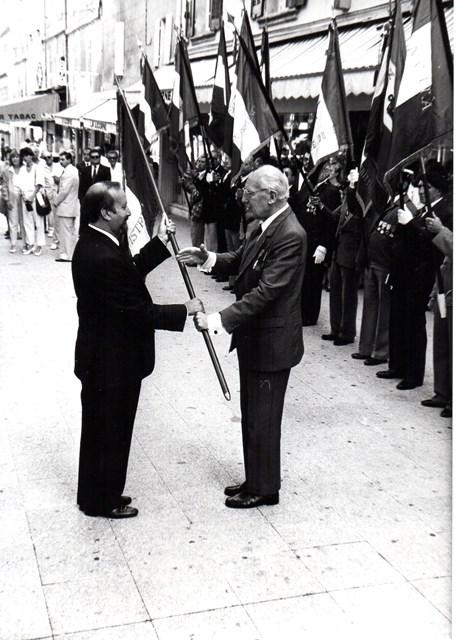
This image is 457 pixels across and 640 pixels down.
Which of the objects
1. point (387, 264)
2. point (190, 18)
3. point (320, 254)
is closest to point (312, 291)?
point (320, 254)

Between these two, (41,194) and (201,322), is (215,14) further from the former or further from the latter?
(201,322)

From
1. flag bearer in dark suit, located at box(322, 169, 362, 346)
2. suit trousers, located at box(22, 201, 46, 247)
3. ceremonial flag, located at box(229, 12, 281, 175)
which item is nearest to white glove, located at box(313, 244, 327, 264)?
flag bearer in dark suit, located at box(322, 169, 362, 346)

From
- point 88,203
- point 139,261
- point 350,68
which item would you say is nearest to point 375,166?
point 139,261

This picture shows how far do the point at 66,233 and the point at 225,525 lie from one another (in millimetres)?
11011

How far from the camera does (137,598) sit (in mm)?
4004

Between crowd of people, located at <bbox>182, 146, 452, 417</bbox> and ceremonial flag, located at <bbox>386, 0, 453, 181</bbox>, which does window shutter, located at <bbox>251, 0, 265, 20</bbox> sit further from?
ceremonial flag, located at <bbox>386, 0, 453, 181</bbox>

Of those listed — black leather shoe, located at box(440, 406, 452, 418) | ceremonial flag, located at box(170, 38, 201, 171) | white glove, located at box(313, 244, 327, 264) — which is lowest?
black leather shoe, located at box(440, 406, 452, 418)

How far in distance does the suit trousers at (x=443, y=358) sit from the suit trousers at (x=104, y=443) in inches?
129

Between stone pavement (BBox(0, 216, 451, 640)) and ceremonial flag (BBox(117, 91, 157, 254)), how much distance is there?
5.08 feet

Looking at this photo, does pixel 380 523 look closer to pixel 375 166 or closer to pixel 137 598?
pixel 137 598

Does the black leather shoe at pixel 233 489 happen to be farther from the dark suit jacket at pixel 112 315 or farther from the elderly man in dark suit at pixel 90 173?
the elderly man in dark suit at pixel 90 173

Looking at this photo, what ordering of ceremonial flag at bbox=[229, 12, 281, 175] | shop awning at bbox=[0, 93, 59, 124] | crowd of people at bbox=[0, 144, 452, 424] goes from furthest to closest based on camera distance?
A: shop awning at bbox=[0, 93, 59, 124] → ceremonial flag at bbox=[229, 12, 281, 175] → crowd of people at bbox=[0, 144, 452, 424]

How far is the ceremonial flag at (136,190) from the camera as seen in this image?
5.84 metres

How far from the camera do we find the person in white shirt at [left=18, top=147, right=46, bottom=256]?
1548 centimetres
